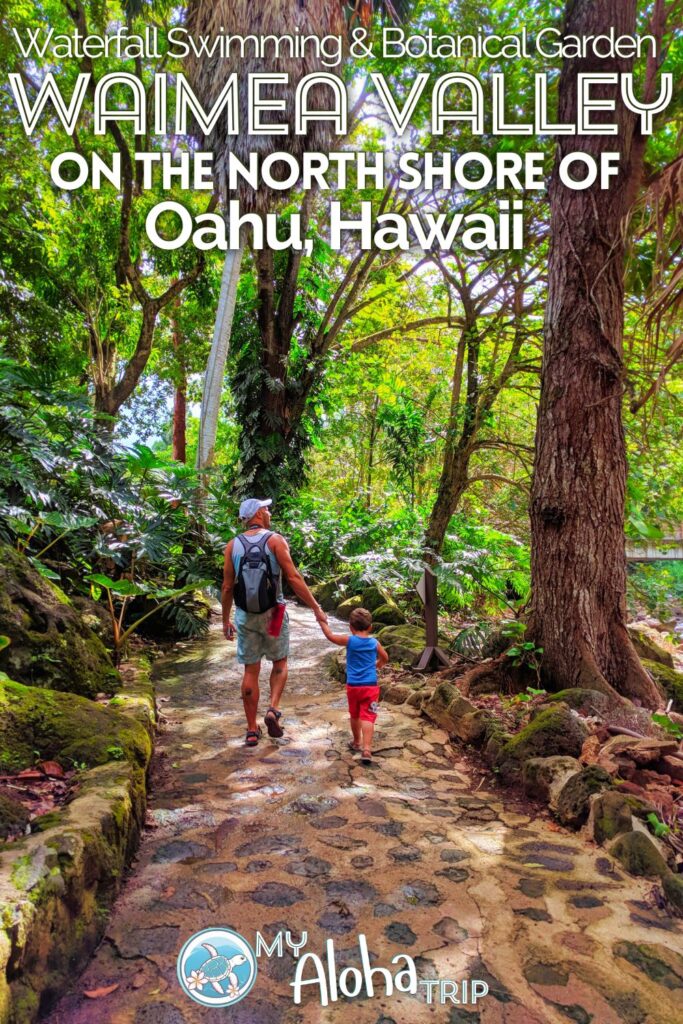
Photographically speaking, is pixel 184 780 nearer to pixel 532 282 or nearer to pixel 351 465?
pixel 532 282

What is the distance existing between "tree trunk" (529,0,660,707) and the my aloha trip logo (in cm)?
298

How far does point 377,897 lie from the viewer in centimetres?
256

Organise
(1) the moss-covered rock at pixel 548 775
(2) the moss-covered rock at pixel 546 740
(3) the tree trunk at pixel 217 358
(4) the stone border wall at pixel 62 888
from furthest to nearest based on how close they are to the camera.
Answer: (3) the tree trunk at pixel 217 358 → (2) the moss-covered rock at pixel 546 740 → (1) the moss-covered rock at pixel 548 775 → (4) the stone border wall at pixel 62 888

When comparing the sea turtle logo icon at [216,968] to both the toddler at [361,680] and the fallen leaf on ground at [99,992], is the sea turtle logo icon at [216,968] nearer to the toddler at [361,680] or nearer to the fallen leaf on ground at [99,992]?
the fallen leaf on ground at [99,992]

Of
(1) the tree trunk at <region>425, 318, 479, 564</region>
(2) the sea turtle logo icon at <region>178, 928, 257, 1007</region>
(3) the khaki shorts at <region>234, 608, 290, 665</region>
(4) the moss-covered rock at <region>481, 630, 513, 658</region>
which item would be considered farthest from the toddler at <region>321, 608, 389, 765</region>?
(1) the tree trunk at <region>425, 318, 479, 564</region>

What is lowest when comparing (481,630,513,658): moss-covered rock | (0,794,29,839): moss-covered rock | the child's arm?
(481,630,513,658): moss-covered rock

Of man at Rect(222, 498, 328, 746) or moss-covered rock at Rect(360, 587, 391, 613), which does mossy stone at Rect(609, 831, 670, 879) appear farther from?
moss-covered rock at Rect(360, 587, 391, 613)

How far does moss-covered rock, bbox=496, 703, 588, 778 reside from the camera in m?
3.76

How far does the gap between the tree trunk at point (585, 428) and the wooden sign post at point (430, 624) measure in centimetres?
108

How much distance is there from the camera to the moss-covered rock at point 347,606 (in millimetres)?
9102

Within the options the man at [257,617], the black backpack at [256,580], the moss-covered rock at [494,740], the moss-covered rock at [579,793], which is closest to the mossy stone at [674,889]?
the moss-covered rock at [579,793]

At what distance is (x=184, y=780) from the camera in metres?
3.68

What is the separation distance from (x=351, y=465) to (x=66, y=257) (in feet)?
39.8

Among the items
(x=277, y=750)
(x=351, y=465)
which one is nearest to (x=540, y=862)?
(x=277, y=750)
